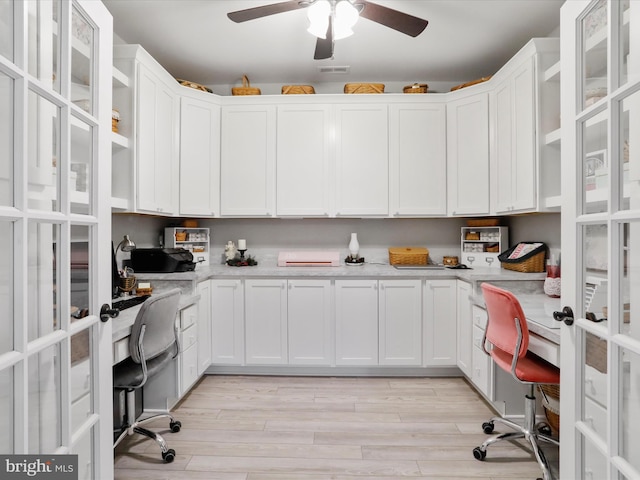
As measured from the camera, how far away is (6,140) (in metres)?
0.79

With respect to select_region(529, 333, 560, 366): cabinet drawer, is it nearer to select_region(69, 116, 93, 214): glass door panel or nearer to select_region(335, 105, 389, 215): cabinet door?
select_region(335, 105, 389, 215): cabinet door

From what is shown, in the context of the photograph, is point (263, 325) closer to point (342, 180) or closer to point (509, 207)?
point (342, 180)

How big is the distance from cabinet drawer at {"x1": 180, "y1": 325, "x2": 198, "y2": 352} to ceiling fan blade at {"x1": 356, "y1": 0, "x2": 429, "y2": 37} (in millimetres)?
2396

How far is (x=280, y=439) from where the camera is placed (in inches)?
A: 78.8

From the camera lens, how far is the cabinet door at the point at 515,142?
2.37 meters

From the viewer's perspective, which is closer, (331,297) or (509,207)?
(509,207)

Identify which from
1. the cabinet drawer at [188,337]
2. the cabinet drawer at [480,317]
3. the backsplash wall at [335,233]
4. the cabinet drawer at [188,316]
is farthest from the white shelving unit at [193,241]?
the cabinet drawer at [480,317]

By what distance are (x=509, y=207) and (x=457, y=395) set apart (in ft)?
5.00

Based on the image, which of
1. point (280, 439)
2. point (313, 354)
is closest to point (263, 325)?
point (313, 354)

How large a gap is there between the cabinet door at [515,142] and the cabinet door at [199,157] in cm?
250

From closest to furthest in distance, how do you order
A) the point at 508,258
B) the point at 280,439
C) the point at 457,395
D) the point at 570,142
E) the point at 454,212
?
the point at 570,142 → the point at 280,439 → the point at 457,395 → the point at 508,258 → the point at 454,212

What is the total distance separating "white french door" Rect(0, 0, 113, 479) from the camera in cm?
80

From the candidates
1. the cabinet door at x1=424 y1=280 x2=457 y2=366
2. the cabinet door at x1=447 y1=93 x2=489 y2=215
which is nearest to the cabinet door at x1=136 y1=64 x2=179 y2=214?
the cabinet door at x1=424 y1=280 x2=457 y2=366

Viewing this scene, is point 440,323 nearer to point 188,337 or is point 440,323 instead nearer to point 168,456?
point 188,337
